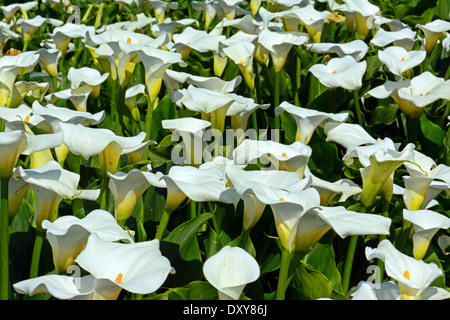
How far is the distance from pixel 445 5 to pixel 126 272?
2272mm

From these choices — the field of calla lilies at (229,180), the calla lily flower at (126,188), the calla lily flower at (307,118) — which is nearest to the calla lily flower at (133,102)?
the field of calla lilies at (229,180)

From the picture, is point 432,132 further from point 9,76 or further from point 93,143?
point 9,76

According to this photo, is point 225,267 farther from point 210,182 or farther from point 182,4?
point 182,4

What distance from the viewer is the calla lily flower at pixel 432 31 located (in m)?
1.99

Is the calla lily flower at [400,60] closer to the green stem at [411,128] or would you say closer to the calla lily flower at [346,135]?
the green stem at [411,128]

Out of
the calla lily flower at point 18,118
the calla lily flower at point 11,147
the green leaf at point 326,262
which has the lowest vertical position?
the green leaf at point 326,262

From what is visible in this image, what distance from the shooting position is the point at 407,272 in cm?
93

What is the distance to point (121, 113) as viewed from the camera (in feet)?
5.78

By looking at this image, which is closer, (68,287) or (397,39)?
(68,287)

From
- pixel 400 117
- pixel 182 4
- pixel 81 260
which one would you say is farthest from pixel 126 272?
pixel 182 4

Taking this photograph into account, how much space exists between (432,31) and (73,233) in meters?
1.50

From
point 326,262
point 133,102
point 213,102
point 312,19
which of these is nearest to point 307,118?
point 213,102

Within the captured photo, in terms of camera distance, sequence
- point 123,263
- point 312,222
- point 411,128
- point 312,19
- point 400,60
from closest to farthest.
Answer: point 123,263, point 312,222, point 411,128, point 400,60, point 312,19

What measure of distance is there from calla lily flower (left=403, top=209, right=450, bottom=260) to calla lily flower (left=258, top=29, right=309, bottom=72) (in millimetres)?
746
